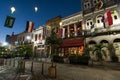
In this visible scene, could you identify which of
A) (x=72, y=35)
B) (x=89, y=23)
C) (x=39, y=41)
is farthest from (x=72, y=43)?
(x=39, y=41)

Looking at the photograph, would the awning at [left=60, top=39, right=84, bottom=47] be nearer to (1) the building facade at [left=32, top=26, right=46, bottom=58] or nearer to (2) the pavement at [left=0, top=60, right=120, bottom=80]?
(1) the building facade at [left=32, top=26, right=46, bottom=58]

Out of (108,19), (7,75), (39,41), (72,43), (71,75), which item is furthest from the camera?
(39,41)

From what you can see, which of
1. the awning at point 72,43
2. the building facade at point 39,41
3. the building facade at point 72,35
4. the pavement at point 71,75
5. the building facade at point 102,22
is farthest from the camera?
the building facade at point 39,41

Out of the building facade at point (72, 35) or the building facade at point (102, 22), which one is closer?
the building facade at point (102, 22)

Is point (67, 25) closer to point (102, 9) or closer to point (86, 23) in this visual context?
point (86, 23)

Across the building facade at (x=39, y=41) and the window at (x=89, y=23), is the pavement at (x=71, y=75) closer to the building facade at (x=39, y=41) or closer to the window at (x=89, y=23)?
the window at (x=89, y=23)

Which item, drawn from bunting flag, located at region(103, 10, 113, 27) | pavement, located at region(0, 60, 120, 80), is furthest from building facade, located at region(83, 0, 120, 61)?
pavement, located at region(0, 60, 120, 80)

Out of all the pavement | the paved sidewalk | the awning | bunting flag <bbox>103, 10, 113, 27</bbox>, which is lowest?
the pavement

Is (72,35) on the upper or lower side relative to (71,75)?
upper

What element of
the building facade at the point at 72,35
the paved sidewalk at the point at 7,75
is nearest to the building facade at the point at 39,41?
the building facade at the point at 72,35

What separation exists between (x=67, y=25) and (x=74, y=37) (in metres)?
4.20

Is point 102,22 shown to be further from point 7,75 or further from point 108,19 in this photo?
point 7,75

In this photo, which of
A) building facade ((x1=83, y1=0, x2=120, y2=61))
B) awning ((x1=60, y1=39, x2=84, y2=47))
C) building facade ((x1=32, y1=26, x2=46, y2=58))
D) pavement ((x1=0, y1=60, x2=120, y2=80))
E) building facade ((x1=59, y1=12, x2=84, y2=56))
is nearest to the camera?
pavement ((x1=0, y1=60, x2=120, y2=80))

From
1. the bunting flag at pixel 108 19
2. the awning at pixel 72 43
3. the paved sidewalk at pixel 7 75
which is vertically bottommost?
the paved sidewalk at pixel 7 75
